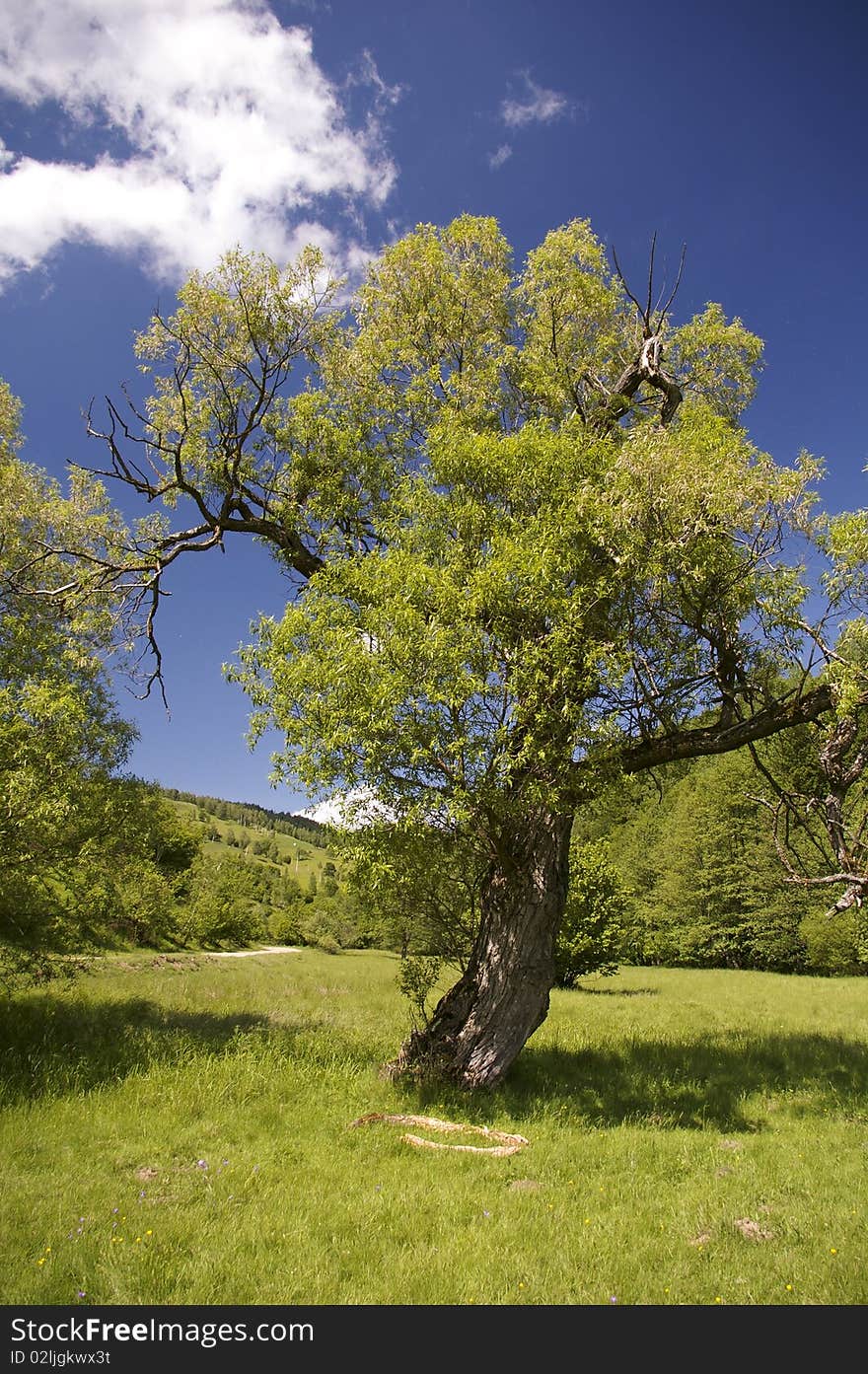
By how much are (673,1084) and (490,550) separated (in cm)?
997

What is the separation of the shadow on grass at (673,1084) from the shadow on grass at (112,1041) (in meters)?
3.52

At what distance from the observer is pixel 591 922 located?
28.5 m

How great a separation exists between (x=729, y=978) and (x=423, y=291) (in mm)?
36679

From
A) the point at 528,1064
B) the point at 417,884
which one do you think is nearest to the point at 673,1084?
the point at 528,1064

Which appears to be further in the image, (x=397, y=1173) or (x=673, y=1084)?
(x=673, y=1084)

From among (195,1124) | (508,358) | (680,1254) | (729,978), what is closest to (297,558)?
(508,358)

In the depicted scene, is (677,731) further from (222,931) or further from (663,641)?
(222,931)

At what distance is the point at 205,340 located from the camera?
1391cm

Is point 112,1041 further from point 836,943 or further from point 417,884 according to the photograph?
point 836,943

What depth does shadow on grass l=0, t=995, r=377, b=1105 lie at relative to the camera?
9.73 m

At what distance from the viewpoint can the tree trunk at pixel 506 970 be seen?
10.8 metres

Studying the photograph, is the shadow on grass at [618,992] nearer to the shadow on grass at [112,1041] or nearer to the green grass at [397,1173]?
the green grass at [397,1173]

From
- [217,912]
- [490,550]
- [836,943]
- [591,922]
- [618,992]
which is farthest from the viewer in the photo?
[217,912]

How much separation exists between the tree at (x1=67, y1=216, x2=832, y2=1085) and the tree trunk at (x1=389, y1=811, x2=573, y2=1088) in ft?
0.14
